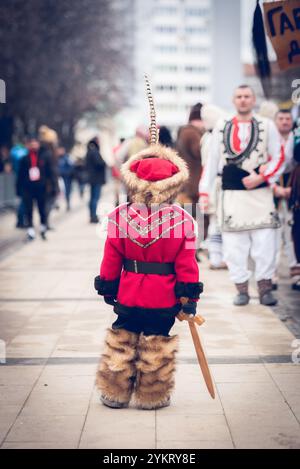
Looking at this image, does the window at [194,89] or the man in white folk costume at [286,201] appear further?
the window at [194,89]

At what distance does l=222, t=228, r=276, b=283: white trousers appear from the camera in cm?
841

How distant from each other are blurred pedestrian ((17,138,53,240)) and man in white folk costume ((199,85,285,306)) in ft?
22.0

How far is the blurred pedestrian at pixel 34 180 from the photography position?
14.8 meters

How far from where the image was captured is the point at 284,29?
6520 millimetres

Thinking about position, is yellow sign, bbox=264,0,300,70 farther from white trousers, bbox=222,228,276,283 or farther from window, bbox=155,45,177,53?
window, bbox=155,45,177,53

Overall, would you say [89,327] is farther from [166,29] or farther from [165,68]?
[166,29]

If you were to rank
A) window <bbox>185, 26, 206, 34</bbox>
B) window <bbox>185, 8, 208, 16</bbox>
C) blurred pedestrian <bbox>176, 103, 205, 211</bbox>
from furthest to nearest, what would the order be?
window <bbox>185, 8, 208, 16</bbox> < window <bbox>185, 26, 206, 34</bbox> < blurred pedestrian <bbox>176, 103, 205, 211</bbox>

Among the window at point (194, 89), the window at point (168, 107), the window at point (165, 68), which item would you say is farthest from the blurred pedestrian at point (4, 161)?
the window at point (194, 89)

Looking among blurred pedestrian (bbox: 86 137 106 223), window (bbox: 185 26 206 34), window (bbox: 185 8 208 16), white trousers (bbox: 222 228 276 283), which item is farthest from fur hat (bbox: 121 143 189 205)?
window (bbox: 185 8 208 16)

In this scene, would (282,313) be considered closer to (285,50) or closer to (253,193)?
(253,193)

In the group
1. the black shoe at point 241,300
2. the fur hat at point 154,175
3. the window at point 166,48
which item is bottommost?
the black shoe at point 241,300

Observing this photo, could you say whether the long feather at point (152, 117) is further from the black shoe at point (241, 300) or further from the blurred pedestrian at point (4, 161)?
the blurred pedestrian at point (4, 161)

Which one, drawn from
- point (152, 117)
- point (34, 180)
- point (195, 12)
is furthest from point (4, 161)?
point (195, 12)

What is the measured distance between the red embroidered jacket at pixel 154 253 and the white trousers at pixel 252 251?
3378 mm
